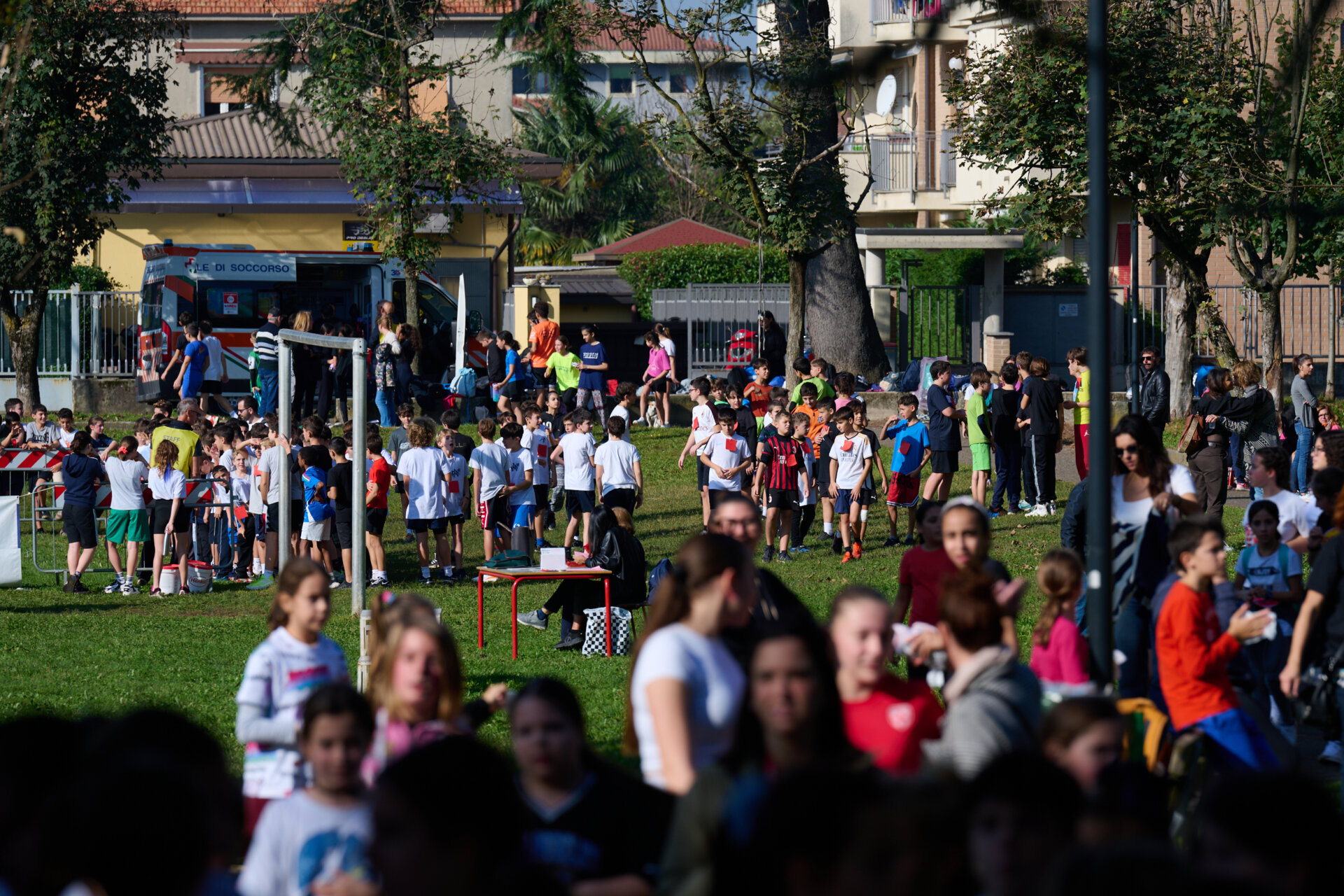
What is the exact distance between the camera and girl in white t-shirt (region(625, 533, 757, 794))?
4289 mm

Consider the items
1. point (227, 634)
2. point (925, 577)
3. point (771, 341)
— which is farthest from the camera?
point (771, 341)

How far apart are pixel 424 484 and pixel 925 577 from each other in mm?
9085

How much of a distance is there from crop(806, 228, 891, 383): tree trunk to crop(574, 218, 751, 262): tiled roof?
1827 centimetres

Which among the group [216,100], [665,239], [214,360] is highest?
[216,100]

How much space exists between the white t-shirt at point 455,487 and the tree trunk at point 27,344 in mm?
14179

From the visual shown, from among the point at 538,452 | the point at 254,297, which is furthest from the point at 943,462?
the point at 254,297

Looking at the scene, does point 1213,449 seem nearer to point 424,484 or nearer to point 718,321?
point 424,484

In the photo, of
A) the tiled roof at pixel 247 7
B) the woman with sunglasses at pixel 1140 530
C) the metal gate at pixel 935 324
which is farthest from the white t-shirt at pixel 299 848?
the tiled roof at pixel 247 7

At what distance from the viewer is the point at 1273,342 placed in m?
22.9

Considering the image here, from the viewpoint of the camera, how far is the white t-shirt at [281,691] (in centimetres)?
555

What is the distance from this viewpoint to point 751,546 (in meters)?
5.99

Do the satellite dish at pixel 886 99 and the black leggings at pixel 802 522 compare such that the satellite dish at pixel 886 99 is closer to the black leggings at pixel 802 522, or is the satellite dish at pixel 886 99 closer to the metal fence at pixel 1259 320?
the metal fence at pixel 1259 320

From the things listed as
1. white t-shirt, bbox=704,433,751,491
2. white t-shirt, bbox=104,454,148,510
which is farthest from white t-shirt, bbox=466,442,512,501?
white t-shirt, bbox=104,454,148,510

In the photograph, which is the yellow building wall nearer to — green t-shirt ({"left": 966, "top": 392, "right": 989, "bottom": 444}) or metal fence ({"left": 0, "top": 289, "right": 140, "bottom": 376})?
metal fence ({"left": 0, "top": 289, "right": 140, "bottom": 376})
